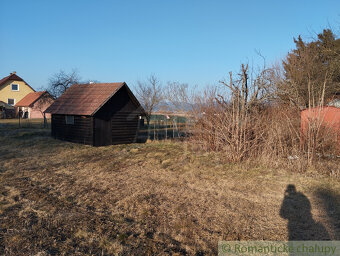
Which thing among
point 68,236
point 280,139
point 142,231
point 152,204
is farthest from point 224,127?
point 68,236

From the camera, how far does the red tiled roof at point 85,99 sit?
53.8ft

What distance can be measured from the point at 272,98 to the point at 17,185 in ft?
32.8

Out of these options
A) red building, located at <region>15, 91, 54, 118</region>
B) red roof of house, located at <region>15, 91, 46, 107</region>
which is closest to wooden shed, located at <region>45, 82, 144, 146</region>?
red building, located at <region>15, 91, 54, 118</region>

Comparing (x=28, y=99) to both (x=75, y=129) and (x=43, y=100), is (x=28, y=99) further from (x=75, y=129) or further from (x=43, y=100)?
(x=75, y=129)

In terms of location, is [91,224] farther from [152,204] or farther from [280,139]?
[280,139]

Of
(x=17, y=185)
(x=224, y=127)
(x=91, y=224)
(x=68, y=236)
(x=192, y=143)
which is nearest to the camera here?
(x=68, y=236)

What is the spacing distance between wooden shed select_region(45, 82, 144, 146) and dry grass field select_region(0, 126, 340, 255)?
5320mm

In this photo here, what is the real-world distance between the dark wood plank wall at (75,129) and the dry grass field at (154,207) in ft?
17.1

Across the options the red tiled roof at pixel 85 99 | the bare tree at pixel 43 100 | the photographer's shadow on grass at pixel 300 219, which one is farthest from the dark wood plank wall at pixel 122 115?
the bare tree at pixel 43 100

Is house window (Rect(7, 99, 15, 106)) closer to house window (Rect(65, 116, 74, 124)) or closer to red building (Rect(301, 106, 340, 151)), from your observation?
house window (Rect(65, 116, 74, 124))

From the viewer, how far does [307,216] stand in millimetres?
5844

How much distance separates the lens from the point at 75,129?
17.1m

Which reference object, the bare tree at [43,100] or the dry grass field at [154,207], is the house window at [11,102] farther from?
the dry grass field at [154,207]

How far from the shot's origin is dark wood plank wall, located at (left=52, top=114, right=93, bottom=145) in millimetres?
16250
